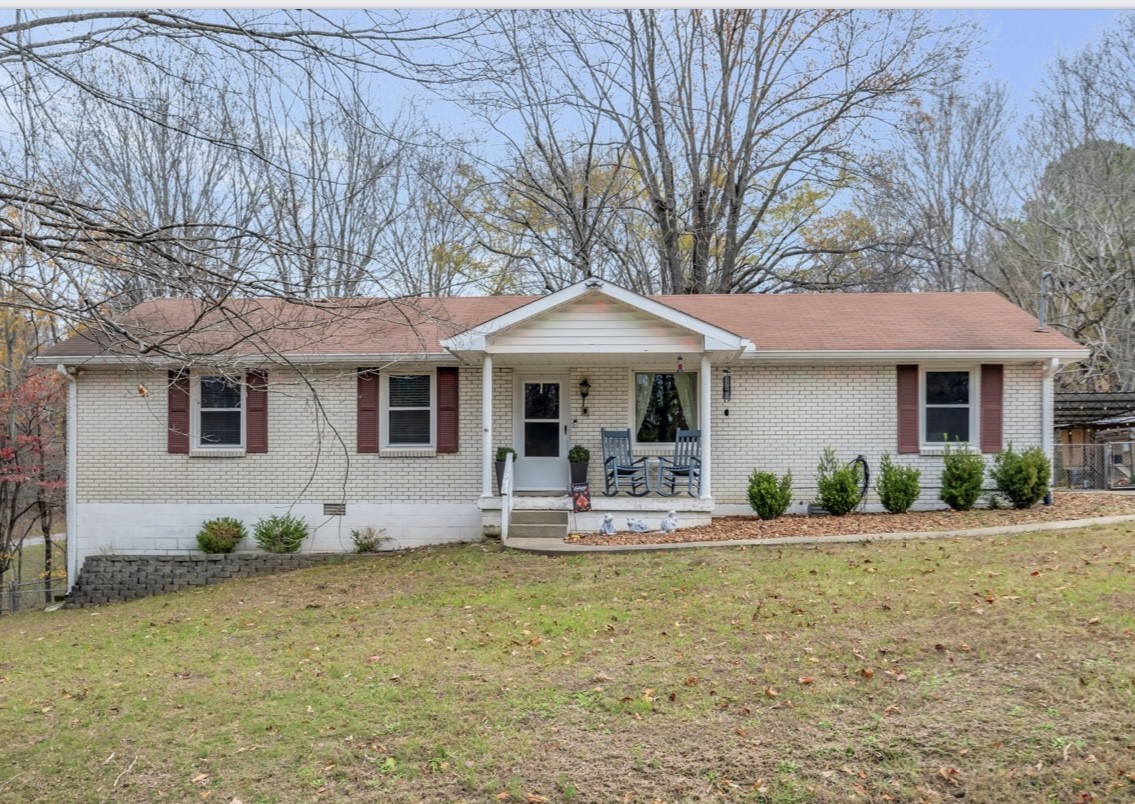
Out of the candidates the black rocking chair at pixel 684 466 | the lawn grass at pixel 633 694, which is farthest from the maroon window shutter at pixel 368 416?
the black rocking chair at pixel 684 466

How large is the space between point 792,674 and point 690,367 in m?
8.15

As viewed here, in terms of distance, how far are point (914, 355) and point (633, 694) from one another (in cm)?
920

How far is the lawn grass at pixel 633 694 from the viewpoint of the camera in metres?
4.29

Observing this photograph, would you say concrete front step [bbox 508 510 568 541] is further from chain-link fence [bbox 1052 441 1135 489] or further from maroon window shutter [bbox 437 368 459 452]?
chain-link fence [bbox 1052 441 1135 489]

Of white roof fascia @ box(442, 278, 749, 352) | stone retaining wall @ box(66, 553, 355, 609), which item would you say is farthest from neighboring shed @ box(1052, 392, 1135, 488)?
stone retaining wall @ box(66, 553, 355, 609)

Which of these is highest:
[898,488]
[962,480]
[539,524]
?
[962,480]

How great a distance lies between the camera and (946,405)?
13.0 meters

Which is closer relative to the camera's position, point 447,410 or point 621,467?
point 621,467

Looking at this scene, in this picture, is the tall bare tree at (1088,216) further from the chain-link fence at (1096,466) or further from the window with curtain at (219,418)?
the window with curtain at (219,418)

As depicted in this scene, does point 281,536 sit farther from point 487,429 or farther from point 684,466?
point 684,466

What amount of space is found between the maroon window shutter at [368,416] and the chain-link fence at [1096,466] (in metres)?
13.3

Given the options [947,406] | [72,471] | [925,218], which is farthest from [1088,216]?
[72,471]

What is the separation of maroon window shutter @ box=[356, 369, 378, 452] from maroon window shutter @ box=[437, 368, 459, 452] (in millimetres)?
1049

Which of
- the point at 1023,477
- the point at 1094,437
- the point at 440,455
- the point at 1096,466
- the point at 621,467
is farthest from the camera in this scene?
the point at 1094,437
